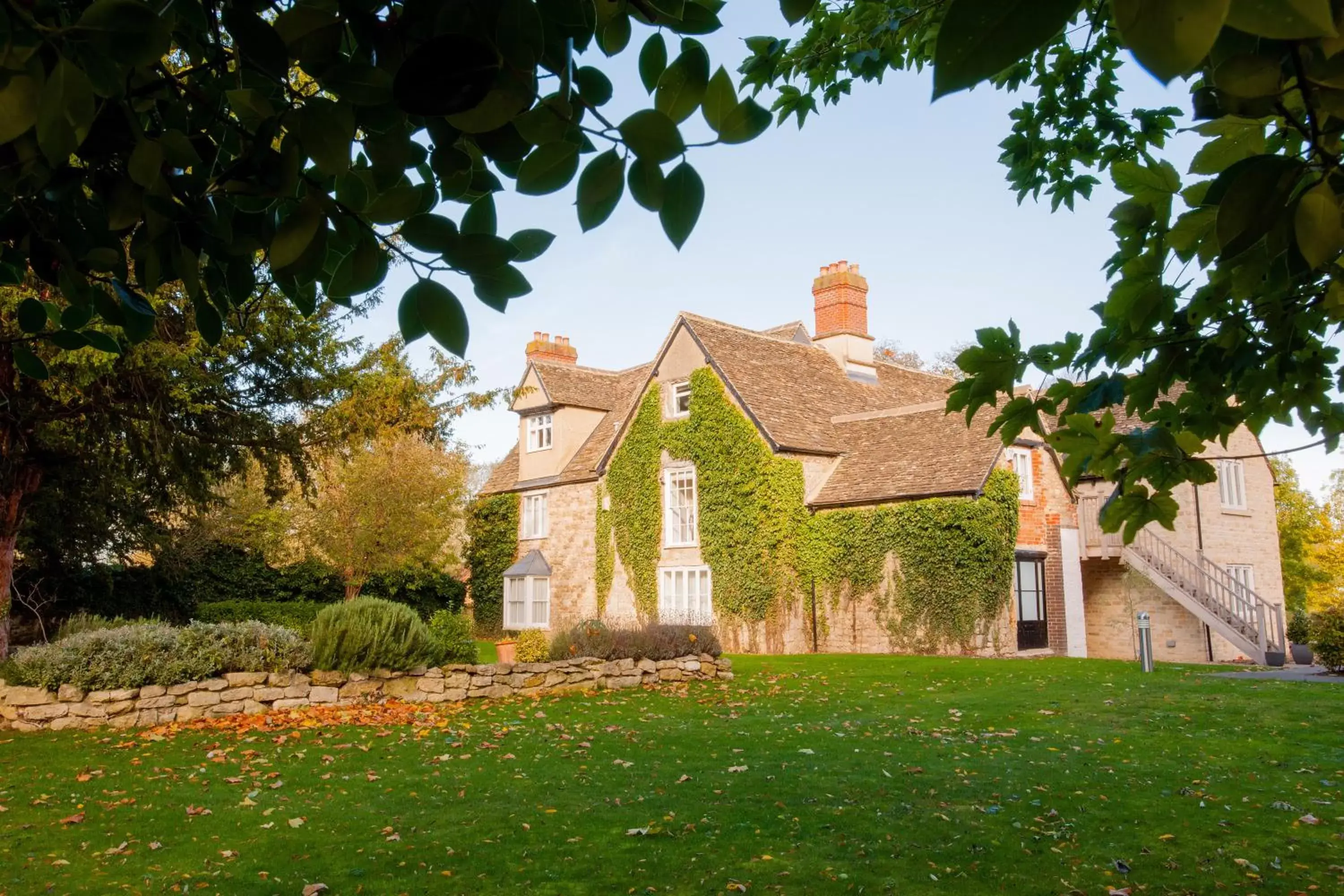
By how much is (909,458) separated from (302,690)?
15534 millimetres

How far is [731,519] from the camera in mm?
25438

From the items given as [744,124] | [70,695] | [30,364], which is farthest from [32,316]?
[70,695]

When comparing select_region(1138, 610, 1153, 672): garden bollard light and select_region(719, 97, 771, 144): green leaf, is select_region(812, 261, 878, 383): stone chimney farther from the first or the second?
select_region(719, 97, 771, 144): green leaf

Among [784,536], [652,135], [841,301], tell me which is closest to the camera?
[652,135]

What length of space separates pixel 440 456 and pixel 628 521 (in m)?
6.05

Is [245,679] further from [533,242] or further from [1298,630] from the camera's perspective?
[1298,630]

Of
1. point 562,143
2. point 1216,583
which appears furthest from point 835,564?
point 562,143

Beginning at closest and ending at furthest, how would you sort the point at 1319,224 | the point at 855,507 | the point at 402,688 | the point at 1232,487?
the point at 1319,224 < the point at 402,688 < the point at 855,507 < the point at 1232,487

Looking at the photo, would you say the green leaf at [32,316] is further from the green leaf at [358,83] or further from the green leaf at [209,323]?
the green leaf at [358,83]

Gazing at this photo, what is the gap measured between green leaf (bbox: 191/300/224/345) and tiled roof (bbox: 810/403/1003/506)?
20.8m

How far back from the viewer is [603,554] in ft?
92.3

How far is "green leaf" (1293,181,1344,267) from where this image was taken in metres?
1.17

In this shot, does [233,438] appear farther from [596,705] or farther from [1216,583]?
[1216,583]

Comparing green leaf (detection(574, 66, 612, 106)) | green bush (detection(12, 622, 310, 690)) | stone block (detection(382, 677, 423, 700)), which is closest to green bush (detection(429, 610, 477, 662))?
stone block (detection(382, 677, 423, 700))
